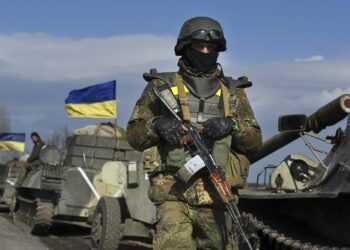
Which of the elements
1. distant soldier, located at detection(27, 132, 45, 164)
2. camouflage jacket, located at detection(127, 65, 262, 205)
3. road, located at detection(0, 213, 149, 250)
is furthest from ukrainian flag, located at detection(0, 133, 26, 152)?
camouflage jacket, located at detection(127, 65, 262, 205)

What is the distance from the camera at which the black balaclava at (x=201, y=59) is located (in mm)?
5320

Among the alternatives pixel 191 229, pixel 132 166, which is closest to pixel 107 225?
Answer: pixel 132 166

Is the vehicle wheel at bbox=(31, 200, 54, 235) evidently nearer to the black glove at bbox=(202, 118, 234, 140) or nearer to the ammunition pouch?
the ammunition pouch

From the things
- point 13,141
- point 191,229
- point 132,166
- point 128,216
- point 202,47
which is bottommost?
point 128,216

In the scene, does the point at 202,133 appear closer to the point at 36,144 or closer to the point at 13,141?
the point at 36,144

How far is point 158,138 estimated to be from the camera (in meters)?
5.20

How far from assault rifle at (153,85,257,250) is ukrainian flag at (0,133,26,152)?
29.7 metres

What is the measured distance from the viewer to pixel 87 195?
559 inches

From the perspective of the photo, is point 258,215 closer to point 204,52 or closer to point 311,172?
point 311,172

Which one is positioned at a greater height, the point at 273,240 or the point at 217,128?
the point at 217,128

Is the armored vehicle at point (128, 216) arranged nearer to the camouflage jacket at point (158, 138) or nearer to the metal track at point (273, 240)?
the metal track at point (273, 240)

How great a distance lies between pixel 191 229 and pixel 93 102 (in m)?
15.3

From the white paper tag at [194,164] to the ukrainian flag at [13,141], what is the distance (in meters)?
29.9

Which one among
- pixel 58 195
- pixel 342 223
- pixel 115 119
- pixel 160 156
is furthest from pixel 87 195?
pixel 160 156
